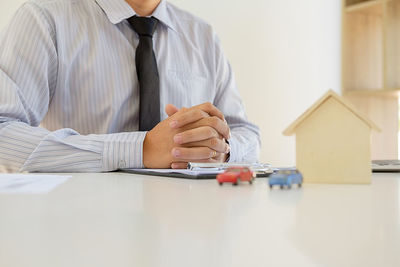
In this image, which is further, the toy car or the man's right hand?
the man's right hand

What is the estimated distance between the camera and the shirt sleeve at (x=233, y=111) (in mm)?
1680

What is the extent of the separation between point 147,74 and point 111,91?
0.14 meters

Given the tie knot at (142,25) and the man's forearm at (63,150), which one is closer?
the man's forearm at (63,150)

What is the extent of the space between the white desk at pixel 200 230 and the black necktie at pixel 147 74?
98 centimetres

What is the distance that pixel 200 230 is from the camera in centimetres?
32

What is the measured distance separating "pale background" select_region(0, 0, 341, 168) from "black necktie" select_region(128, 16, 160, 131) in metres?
1.33

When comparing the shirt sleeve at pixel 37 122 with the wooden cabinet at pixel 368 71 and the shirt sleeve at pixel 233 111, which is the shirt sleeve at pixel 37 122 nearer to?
the shirt sleeve at pixel 233 111

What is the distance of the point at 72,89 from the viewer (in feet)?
5.20

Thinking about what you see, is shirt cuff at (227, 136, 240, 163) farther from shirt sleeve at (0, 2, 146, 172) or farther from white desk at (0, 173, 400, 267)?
white desk at (0, 173, 400, 267)

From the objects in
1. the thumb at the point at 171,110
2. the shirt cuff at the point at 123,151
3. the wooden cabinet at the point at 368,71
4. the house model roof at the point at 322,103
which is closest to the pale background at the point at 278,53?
the wooden cabinet at the point at 368,71

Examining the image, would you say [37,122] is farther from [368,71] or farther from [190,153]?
[368,71]

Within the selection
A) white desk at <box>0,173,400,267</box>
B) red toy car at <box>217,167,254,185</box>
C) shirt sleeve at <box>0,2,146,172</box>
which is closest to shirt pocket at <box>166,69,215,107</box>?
shirt sleeve at <box>0,2,146,172</box>

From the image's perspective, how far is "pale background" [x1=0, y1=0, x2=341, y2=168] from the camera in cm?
311

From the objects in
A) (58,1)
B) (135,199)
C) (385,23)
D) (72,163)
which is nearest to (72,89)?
(58,1)
